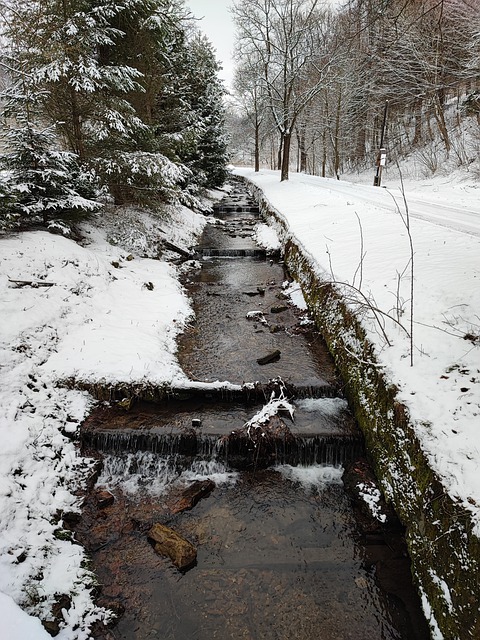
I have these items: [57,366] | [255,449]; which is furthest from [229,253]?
[255,449]

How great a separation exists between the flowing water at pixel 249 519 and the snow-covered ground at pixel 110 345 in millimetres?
420

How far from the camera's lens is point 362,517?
418 centimetres

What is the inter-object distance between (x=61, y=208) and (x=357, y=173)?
88.2 ft

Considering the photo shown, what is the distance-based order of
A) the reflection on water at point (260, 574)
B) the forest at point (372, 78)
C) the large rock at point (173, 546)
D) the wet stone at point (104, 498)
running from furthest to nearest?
the forest at point (372, 78) < the wet stone at point (104, 498) < the large rock at point (173, 546) < the reflection on water at point (260, 574)

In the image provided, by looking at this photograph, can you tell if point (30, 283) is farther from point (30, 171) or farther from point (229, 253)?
point (229, 253)

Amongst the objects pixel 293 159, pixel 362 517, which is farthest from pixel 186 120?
pixel 293 159

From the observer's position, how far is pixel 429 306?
17.3 ft

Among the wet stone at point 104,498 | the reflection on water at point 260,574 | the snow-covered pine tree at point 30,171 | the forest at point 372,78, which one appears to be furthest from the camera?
the forest at point 372,78

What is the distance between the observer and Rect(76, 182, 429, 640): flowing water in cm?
333

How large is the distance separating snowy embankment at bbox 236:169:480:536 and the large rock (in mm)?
2541

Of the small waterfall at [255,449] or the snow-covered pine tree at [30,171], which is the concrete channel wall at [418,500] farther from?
the snow-covered pine tree at [30,171]

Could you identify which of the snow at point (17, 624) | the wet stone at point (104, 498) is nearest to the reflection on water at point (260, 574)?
the wet stone at point (104, 498)

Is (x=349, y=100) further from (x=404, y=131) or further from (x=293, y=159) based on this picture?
(x=293, y=159)

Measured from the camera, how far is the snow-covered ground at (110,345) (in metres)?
3.40
